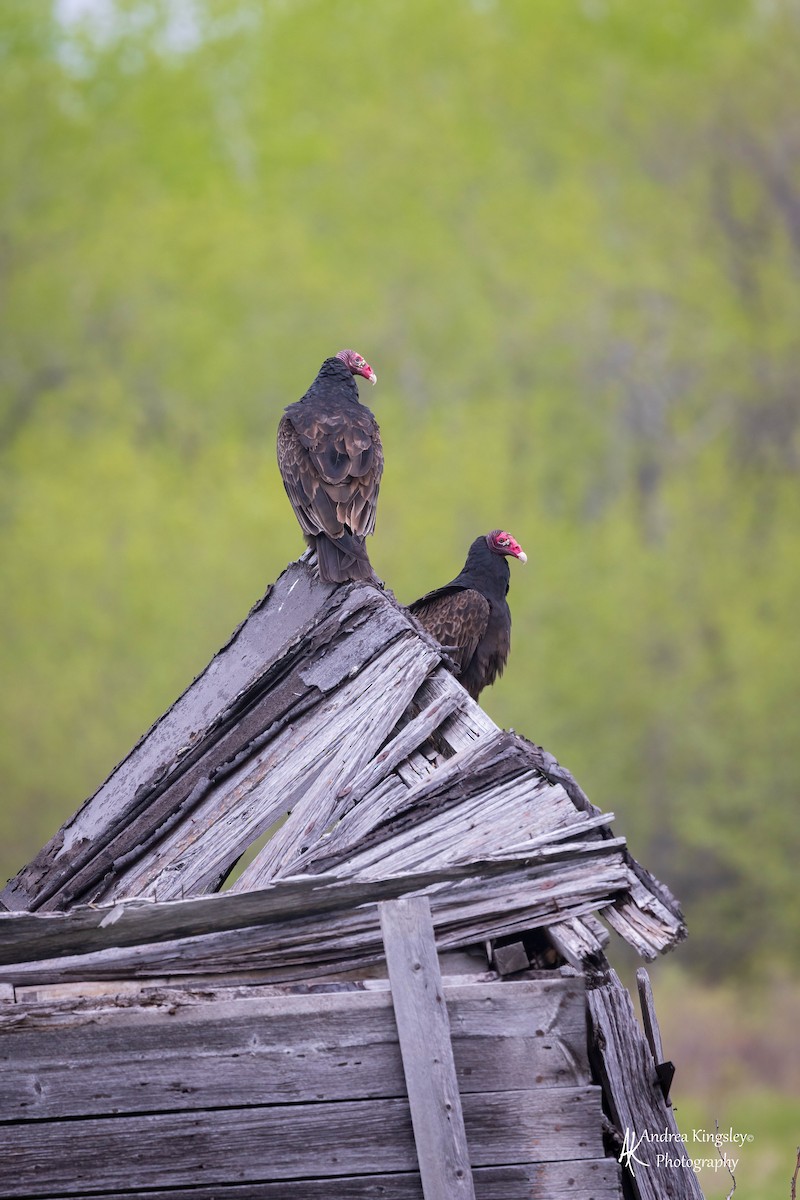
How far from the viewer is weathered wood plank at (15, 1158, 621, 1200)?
2682 mm

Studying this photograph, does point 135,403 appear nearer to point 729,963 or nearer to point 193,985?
point 729,963

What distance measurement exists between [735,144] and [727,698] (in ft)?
31.4

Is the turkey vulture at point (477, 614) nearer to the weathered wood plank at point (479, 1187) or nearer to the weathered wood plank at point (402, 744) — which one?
the weathered wood plank at point (402, 744)

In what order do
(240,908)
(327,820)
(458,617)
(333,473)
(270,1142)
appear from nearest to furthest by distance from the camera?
(270,1142) < (240,908) < (327,820) < (333,473) < (458,617)

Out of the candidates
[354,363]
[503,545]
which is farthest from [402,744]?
[354,363]

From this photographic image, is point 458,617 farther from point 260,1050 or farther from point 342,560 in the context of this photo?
point 260,1050

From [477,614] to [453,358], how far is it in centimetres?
1654

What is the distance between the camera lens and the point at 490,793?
9.91 feet

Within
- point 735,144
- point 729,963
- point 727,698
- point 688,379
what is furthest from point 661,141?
point 729,963

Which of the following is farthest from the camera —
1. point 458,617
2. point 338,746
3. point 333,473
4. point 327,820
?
point 458,617

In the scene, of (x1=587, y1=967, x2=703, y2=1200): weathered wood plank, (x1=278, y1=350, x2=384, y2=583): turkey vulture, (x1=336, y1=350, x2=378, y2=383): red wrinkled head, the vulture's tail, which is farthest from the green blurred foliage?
(x1=587, y1=967, x2=703, y2=1200): weathered wood plank

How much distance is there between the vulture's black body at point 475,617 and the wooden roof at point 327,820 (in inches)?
45.3

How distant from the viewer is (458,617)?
4898 millimetres

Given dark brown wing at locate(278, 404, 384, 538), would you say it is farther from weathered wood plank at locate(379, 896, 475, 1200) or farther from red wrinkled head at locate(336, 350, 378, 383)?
weathered wood plank at locate(379, 896, 475, 1200)
